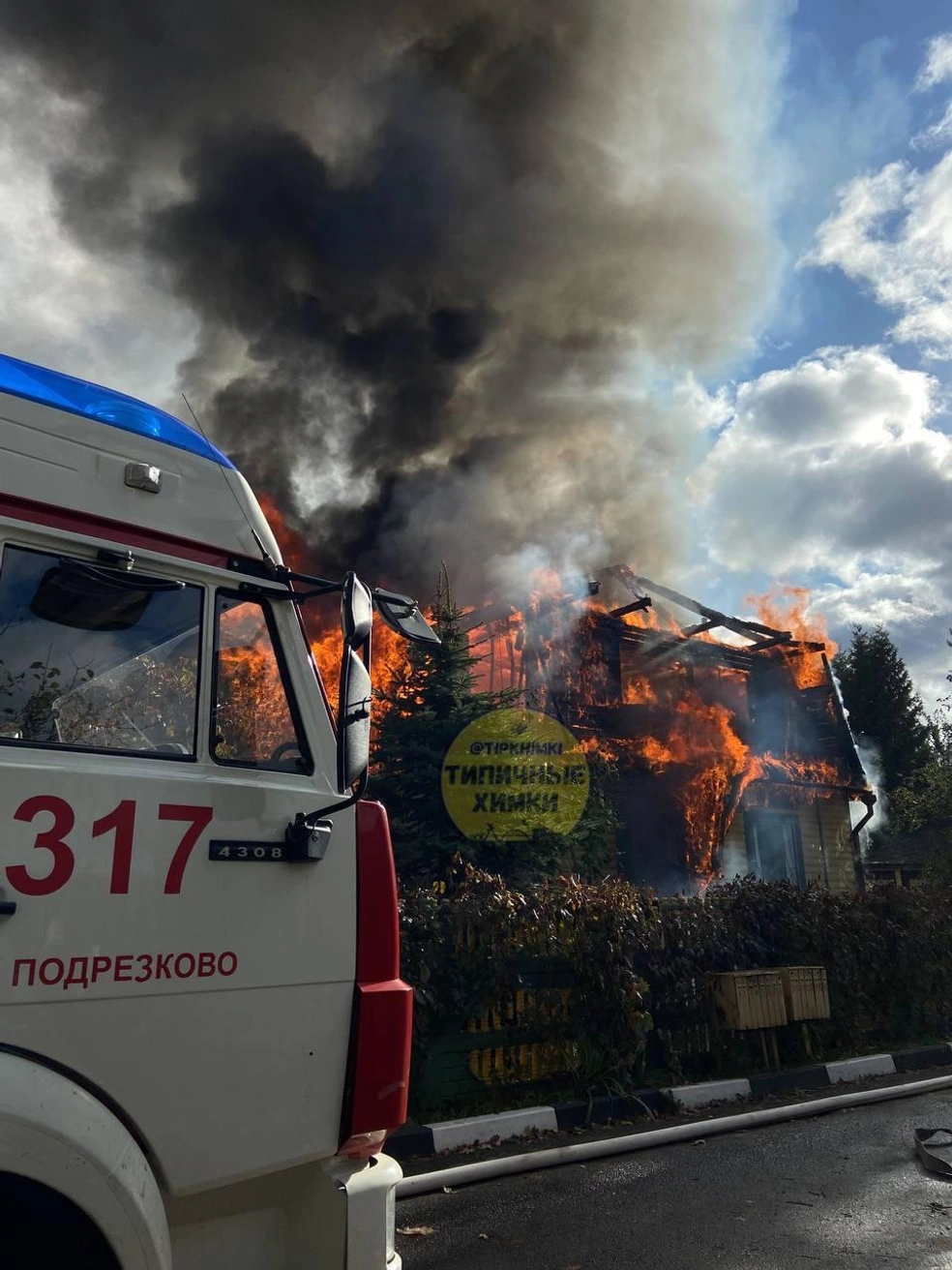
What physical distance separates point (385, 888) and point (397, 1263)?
3.06ft

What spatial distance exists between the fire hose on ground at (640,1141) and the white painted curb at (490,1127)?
0.29m

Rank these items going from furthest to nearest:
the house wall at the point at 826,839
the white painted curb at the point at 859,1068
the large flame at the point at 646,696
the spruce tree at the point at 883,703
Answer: the spruce tree at the point at 883,703
the house wall at the point at 826,839
the large flame at the point at 646,696
the white painted curb at the point at 859,1068

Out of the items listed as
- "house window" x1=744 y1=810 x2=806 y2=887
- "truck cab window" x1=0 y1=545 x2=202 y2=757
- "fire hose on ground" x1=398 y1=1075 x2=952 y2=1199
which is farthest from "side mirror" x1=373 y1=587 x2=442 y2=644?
"house window" x1=744 y1=810 x2=806 y2=887

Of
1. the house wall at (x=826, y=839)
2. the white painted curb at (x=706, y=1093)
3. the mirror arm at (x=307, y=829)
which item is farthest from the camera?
the house wall at (x=826, y=839)

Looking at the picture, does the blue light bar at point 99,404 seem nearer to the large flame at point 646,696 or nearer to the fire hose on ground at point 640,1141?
the fire hose on ground at point 640,1141

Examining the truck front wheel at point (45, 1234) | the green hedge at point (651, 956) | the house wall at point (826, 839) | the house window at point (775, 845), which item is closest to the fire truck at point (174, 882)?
the truck front wheel at point (45, 1234)

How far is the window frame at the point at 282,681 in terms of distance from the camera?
2.34 meters

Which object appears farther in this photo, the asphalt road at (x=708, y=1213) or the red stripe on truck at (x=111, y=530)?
the asphalt road at (x=708, y=1213)

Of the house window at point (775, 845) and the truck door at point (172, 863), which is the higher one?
the house window at point (775, 845)

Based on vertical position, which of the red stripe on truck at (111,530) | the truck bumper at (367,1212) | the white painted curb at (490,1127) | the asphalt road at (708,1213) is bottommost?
the asphalt road at (708,1213)

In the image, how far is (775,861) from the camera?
17.9 meters

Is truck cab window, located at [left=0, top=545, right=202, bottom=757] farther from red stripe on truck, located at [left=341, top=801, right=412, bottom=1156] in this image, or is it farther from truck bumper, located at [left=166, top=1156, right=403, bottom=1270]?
truck bumper, located at [left=166, top=1156, right=403, bottom=1270]

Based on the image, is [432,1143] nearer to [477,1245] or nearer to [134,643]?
[477,1245]

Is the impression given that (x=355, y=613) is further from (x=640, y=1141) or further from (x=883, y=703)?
(x=883, y=703)
